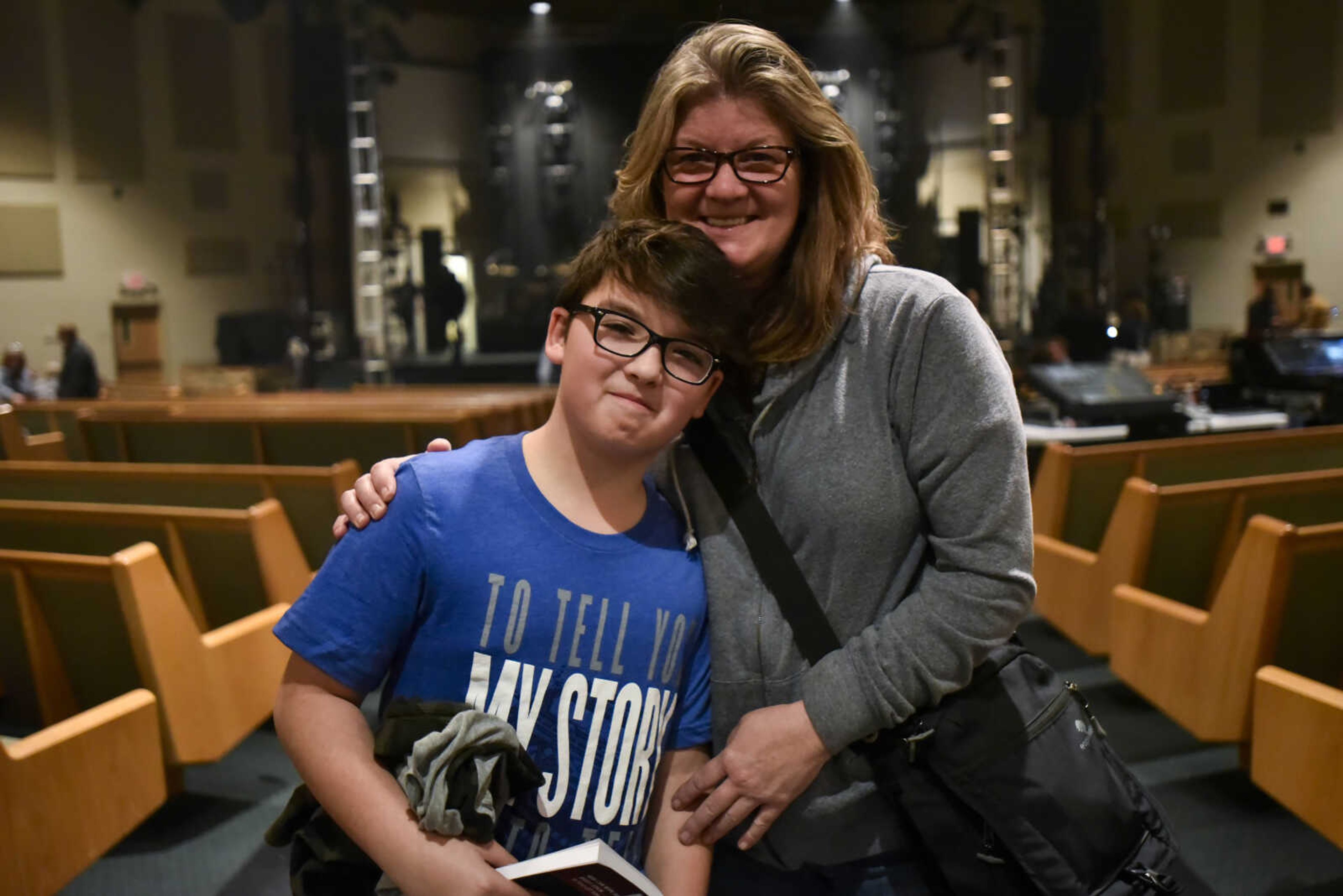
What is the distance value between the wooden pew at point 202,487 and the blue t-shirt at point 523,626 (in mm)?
2157

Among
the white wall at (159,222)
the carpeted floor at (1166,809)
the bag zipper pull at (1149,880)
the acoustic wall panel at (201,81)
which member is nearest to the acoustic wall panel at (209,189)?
the white wall at (159,222)

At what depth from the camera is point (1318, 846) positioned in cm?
246

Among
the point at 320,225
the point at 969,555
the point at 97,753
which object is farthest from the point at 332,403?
the point at 320,225

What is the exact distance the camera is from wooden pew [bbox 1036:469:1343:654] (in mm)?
2752

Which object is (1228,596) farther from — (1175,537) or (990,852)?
(990,852)

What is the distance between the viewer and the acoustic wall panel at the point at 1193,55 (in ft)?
34.4

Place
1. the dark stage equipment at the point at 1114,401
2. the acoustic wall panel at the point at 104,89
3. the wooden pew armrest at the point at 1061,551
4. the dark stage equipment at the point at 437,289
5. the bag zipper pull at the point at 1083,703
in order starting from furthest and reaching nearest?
the dark stage equipment at the point at 437,289 < the acoustic wall panel at the point at 104,89 < the dark stage equipment at the point at 1114,401 < the wooden pew armrest at the point at 1061,551 < the bag zipper pull at the point at 1083,703

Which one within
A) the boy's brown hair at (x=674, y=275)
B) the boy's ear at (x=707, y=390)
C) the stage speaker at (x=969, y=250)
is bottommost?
the boy's ear at (x=707, y=390)

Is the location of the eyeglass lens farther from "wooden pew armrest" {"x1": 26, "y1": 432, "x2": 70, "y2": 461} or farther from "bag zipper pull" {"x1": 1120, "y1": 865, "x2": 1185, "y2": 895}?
"wooden pew armrest" {"x1": 26, "y1": 432, "x2": 70, "y2": 461}

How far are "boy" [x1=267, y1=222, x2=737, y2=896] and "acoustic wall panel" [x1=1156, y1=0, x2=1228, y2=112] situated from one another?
1119 cm

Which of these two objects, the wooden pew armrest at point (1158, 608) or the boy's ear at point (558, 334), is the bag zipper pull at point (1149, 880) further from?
the wooden pew armrest at point (1158, 608)

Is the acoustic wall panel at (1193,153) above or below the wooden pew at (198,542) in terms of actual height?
above

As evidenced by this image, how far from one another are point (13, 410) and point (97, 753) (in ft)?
14.3

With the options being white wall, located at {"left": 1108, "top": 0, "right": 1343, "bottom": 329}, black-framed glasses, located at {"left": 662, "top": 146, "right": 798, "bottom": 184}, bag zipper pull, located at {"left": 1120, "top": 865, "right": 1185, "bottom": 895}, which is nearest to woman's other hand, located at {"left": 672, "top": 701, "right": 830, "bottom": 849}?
bag zipper pull, located at {"left": 1120, "top": 865, "right": 1185, "bottom": 895}
